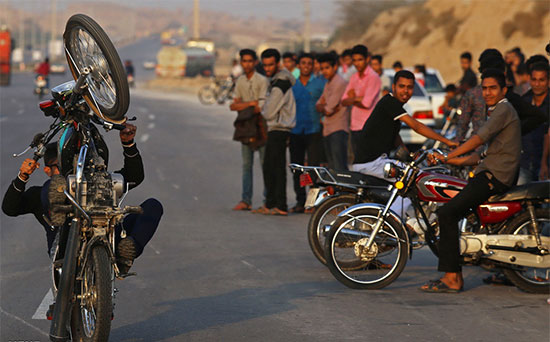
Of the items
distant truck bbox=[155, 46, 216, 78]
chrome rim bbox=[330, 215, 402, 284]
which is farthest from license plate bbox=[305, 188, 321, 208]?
distant truck bbox=[155, 46, 216, 78]

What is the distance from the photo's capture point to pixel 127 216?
608 centimetres

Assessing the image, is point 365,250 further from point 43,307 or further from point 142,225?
point 142,225

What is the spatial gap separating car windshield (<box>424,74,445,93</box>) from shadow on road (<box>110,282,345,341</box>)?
55.2ft

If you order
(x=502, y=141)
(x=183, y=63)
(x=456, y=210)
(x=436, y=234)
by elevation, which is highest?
(x=183, y=63)

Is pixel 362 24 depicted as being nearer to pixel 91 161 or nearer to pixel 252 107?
pixel 252 107

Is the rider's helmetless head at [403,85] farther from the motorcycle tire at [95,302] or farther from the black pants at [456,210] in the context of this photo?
the motorcycle tire at [95,302]

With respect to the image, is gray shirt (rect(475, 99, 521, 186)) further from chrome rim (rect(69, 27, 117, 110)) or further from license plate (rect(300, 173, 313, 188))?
chrome rim (rect(69, 27, 117, 110))

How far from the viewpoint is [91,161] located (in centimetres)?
558

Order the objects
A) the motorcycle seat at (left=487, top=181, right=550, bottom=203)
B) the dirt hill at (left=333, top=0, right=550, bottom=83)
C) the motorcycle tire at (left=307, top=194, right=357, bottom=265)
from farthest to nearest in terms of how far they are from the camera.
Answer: the dirt hill at (left=333, top=0, right=550, bottom=83) → the motorcycle tire at (left=307, top=194, right=357, bottom=265) → the motorcycle seat at (left=487, top=181, right=550, bottom=203)

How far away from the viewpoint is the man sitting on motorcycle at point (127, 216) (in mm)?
5691

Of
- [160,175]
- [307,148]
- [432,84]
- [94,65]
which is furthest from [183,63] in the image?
[94,65]

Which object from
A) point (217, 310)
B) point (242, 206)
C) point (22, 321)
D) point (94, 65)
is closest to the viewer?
point (94, 65)

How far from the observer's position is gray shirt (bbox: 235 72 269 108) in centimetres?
1281

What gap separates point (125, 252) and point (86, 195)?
45cm
